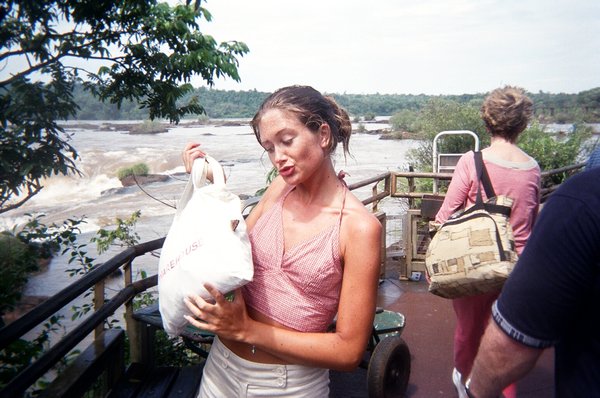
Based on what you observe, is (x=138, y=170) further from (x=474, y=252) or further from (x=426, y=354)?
(x=474, y=252)

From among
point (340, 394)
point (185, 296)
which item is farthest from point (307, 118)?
point (340, 394)

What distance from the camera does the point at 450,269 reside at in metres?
2.13

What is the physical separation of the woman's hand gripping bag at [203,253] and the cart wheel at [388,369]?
1.50 metres

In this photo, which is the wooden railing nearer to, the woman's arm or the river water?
the woman's arm

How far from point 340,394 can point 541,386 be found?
130 cm

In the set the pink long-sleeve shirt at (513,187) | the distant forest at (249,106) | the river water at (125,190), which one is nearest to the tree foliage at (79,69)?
the distant forest at (249,106)

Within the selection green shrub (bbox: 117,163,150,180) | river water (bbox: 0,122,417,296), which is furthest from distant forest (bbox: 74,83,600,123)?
green shrub (bbox: 117,163,150,180)

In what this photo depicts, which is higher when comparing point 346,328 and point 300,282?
point 300,282

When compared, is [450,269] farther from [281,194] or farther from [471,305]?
[281,194]

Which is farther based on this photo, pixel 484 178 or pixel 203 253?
pixel 484 178

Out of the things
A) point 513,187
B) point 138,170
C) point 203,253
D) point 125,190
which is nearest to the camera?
point 203,253

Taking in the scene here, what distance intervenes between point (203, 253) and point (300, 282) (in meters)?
0.29

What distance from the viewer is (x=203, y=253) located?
1260 mm

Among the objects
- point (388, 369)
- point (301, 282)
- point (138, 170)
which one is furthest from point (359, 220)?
point (138, 170)
